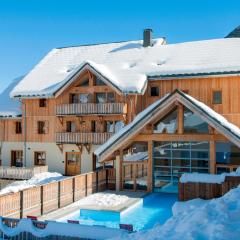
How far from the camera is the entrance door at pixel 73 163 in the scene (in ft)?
105

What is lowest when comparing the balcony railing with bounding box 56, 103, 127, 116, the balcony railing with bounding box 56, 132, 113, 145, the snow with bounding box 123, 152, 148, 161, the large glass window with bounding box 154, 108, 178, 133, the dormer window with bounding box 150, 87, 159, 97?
the snow with bounding box 123, 152, 148, 161

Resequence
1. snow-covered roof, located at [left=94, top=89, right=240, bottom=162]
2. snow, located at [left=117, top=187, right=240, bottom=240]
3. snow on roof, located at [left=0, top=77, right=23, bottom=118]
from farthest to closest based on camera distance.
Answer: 1. snow on roof, located at [left=0, top=77, right=23, bottom=118]
2. snow-covered roof, located at [left=94, top=89, right=240, bottom=162]
3. snow, located at [left=117, top=187, right=240, bottom=240]

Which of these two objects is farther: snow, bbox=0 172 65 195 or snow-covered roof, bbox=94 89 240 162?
snow, bbox=0 172 65 195

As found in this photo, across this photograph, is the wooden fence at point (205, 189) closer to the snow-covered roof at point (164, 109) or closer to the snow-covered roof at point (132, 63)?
the snow-covered roof at point (164, 109)

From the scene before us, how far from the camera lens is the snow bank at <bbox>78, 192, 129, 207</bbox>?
19.8 m

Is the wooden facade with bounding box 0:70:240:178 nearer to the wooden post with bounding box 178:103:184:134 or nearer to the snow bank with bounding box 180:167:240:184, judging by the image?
the wooden post with bounding box 178:103:184:134

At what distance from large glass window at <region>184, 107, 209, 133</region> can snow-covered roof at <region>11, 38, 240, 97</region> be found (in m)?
7.27

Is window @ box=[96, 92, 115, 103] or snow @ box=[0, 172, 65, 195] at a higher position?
window @ box=[96, 92, 115, 103]

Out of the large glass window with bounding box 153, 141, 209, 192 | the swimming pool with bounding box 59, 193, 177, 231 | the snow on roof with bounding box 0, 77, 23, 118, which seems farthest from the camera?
Answer: the snow on roof with bounding box 0, 77, 23, 118

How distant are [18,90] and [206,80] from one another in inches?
641

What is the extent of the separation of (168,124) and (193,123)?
5.22ft

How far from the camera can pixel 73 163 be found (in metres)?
32.4

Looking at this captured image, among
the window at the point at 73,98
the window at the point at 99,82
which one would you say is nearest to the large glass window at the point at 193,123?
the window at the point at 99,82

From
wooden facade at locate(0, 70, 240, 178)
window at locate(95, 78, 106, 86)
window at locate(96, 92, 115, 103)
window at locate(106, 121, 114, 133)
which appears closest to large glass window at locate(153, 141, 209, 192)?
wooden facade at locate(0, 70, 240, 178)
